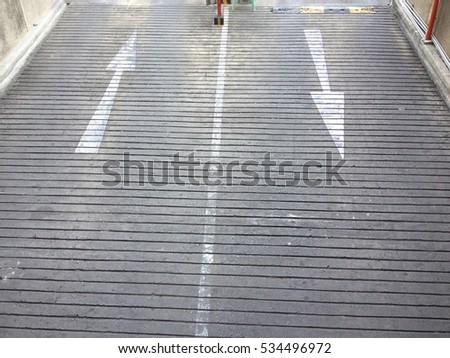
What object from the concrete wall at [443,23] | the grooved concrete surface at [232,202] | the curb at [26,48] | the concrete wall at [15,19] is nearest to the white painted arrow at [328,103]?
the grooved concrete surface at [232,202]

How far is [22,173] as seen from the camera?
21.5 ft

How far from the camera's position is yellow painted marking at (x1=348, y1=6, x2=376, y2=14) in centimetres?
981

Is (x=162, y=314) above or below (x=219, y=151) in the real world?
below

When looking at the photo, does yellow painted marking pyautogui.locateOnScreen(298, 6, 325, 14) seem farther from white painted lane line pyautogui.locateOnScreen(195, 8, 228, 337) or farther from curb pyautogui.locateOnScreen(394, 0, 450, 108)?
white painted lane line pyautogui.locateOnScreen(195, 8, 228, 337)

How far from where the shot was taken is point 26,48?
28.6 ft

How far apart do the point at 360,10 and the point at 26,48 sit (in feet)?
23.3

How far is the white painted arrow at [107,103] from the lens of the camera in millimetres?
6996

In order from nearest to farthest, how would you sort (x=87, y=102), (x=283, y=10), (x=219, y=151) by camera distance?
(x=219, y=151) → (x=87, y=102) → (x=283, y=10)

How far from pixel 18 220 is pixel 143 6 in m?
6.32

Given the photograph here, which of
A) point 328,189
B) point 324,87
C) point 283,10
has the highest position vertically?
point 283,10

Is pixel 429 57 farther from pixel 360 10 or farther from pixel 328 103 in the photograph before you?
pixel 360 10

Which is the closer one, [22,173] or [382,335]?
[382,335]
